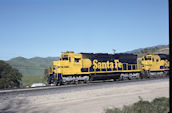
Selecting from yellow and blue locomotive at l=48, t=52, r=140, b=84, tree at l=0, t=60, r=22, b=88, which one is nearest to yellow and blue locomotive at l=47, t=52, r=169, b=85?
yellow and blue locomotive at l=48, t=52, r=140, b=84

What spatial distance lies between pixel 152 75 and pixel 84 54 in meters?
12.8

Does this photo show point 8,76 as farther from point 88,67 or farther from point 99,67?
point 99,67

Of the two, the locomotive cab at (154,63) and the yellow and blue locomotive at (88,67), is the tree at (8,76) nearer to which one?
the yellow and blue locomotive at (88,67)

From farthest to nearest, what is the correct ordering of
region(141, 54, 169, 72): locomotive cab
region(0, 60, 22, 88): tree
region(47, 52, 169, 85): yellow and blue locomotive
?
region(0, 60, 22, 88): tree
region(141, 54, 169, 72): locomotive cab
region(47, 52, 169, 85): yellow and blue locomotive

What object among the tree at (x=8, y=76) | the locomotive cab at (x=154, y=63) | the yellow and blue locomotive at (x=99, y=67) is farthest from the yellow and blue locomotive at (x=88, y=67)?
the tree at (x=8, y=76)

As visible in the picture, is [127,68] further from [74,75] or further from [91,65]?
[74,75]

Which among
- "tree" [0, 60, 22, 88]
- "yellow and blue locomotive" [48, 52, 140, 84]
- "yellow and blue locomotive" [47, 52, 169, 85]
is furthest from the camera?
"tree" [0, 60, 22, 88]

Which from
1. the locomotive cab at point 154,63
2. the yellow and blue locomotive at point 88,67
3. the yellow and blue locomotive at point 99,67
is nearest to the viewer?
the yellow and blue locomotive at point 88,67

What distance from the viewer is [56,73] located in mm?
20344

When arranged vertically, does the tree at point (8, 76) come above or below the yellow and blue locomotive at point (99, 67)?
below

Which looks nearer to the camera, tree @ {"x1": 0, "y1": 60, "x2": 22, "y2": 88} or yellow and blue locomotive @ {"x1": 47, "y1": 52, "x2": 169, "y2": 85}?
yellow and blue locomotive @ {"x1": 47, "y1": 52, "x2": 169, "y2": 85}

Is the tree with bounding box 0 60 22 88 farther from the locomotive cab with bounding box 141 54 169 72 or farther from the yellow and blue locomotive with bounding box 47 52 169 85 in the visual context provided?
the locomotive cab with bounding box 141 54 169 72

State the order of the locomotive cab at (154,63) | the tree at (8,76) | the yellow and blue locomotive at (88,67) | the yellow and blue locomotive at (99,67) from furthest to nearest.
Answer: the tree at (8,76)
the locomotive cab at (154,63)
the yellow and blue locomotive at (99,67)
the yellow and blue locomotive at (88,67)

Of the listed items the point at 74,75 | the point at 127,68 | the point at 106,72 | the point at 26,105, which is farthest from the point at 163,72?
the point at 26,105
